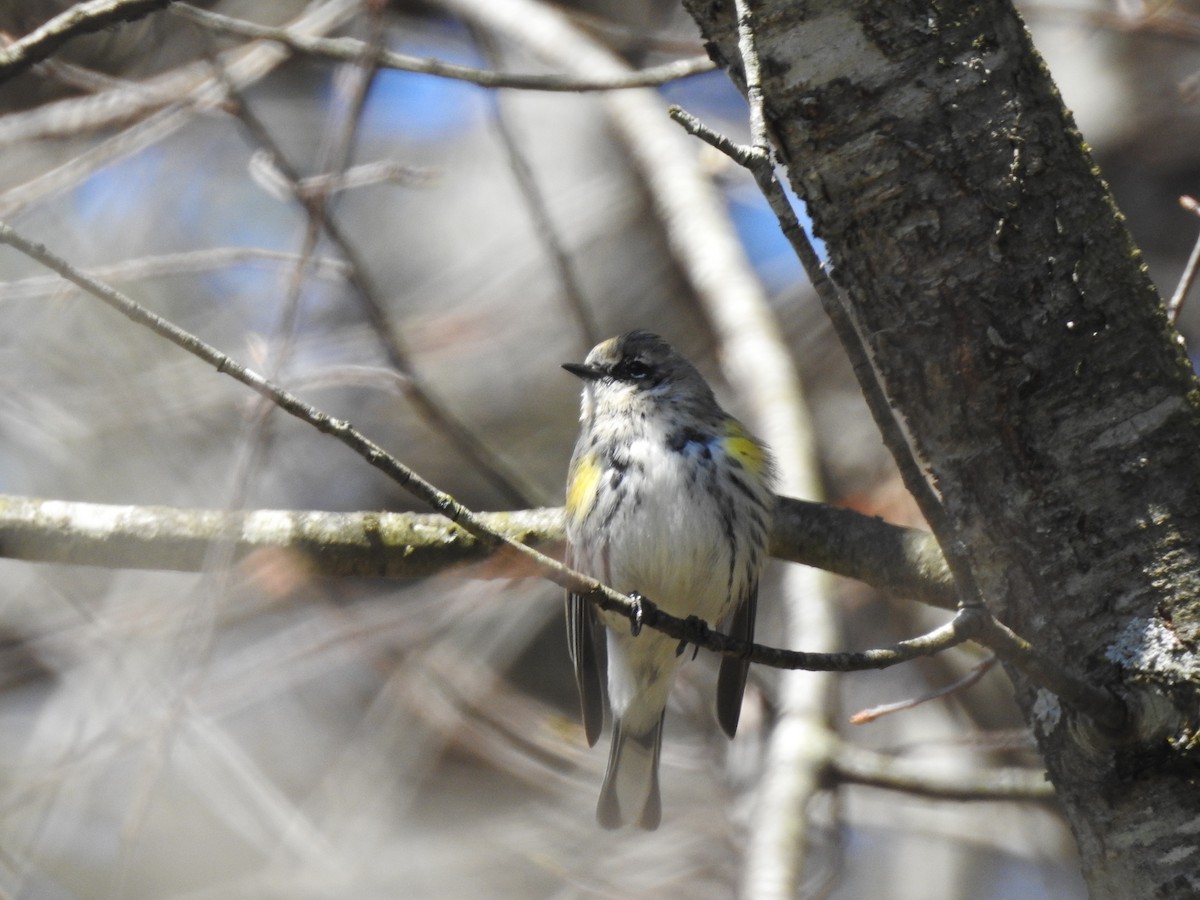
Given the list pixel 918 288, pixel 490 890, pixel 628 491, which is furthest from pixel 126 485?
pixel 918 288

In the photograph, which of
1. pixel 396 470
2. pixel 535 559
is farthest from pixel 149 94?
pixel 535 559

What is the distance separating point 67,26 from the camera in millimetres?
2506

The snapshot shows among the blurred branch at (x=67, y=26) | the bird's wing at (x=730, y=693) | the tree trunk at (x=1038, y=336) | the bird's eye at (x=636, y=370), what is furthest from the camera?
the bird's eye at (x=636, y=370)

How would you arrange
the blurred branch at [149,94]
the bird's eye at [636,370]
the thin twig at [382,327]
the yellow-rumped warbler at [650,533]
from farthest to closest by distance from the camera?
the blurred branch at [149,94] → the bird's eye at [636,370] → the yellow-rumped warbler at [650,533] → the thin twig at [382,327]

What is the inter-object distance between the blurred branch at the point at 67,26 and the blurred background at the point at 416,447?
3.40 ft

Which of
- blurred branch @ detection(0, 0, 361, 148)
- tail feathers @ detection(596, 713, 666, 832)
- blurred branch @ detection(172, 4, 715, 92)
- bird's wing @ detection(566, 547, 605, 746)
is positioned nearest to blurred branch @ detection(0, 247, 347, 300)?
blurred branch @ detection(172, 4, 715, 92)

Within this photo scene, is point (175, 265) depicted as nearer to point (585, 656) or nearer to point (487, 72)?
point (487, 72)

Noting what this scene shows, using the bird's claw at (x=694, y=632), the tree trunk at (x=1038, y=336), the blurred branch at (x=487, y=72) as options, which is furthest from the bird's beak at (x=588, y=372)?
the tree trunk at (x=1038, y=336)

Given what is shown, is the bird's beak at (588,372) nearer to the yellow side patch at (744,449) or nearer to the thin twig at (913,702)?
the yellow side patch at (744,449)

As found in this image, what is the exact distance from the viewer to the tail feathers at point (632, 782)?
12.2 ft

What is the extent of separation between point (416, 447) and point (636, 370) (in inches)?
98.3

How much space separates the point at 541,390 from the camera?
671 centimetres

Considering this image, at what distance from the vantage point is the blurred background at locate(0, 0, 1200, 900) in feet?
15.2

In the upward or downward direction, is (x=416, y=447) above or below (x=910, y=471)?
above
